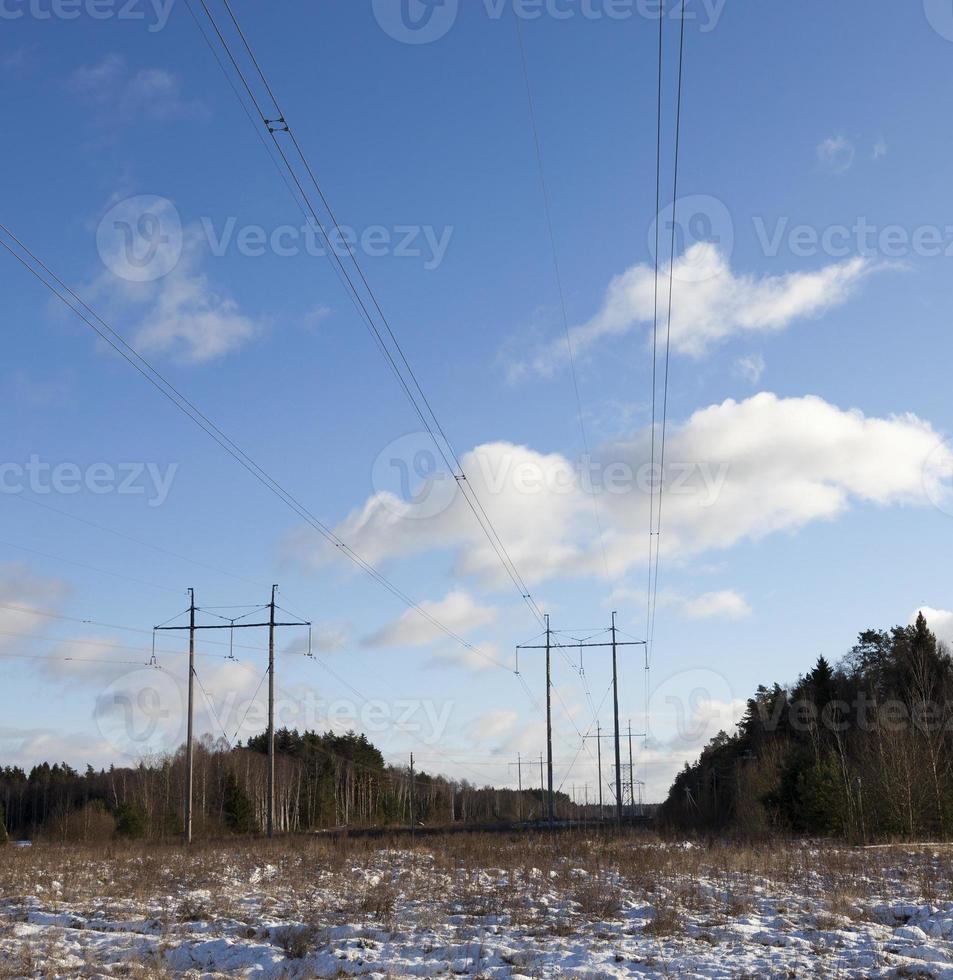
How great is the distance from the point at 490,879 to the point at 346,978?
1141cm

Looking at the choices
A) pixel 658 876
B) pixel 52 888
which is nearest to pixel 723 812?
pixel 658 876

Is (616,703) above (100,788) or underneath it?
above

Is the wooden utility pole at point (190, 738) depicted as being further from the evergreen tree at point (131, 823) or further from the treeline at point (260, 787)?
the treeline at point (260, 787)

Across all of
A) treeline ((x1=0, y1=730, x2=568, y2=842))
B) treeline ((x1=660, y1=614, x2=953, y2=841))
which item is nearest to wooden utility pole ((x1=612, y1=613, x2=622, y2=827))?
treeline ((x1=660, y1=614, x2=953, y2=841))

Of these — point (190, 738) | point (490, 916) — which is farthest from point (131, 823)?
point (490, 916)

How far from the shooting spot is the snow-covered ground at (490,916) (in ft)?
42.7

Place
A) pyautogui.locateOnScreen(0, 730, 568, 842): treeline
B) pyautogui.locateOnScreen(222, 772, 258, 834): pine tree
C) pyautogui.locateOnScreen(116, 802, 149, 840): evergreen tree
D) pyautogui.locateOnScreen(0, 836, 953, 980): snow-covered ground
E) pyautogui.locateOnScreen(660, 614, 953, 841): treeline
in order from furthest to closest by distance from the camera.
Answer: pyautogui.locateOnScreen(0, 730, 568, 842): treeline, pyautogui.locateOnScreen(222, 772, 258, 834): pine tree, pyautogui.locateOnScreen(116, 802, 149, 840): evergreen tree, pyautogui.locateOnScreen(660, 614, 953, 841): treeline, pyautogui.locateOnScreen(0, 836, 953, 980): snow-covered ground

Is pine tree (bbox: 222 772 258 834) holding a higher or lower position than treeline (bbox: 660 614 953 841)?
lower

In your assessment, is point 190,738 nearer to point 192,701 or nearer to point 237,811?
point 192,701

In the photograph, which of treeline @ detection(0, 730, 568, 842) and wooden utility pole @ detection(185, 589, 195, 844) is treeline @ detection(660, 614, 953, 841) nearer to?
wooden utility pole @ detection(185, 589, 195, 844)

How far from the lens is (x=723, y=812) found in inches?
3214

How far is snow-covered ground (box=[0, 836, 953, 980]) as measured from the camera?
13000mm

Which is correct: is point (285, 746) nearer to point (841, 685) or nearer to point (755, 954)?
point (841, 685)

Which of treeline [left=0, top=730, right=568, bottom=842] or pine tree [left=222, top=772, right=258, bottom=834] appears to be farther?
treeline [left=0, top=730, right=568, bottom=842]
